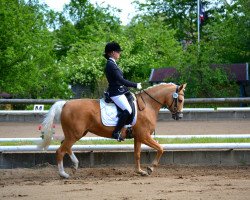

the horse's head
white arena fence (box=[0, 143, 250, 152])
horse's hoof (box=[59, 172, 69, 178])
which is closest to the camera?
horse's hoof (box=[59, 172, 69, 178])

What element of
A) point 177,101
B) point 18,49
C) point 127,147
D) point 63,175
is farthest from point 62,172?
point 18,49

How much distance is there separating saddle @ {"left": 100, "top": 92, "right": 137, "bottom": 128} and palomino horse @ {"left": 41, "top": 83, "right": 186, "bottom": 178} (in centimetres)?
8

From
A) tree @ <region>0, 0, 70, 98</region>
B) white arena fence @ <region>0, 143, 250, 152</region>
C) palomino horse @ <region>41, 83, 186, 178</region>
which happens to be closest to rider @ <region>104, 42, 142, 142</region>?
palomino horse @ <region>41, 83, 186, 178</region>

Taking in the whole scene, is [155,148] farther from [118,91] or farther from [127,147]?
[118,91]

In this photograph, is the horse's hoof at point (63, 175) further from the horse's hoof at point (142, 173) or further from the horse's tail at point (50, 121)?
the horse's hoof at point (142, 173)

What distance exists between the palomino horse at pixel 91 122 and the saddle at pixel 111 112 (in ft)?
0.27

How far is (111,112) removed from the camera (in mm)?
12648

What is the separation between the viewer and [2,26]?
29.5 meters

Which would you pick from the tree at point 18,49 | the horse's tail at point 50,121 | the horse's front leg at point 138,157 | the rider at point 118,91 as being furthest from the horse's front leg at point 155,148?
the tree at point 18,49

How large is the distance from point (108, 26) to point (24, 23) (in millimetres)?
23208

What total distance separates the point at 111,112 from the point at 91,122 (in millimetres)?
440

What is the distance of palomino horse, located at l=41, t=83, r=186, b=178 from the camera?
12.4 m

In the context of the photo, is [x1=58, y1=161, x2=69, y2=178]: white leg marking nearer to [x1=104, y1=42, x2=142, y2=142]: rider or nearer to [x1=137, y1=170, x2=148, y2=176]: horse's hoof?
[x1=104, y1=42, x2=142, y2=142]: rider

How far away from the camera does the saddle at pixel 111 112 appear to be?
497 inches
